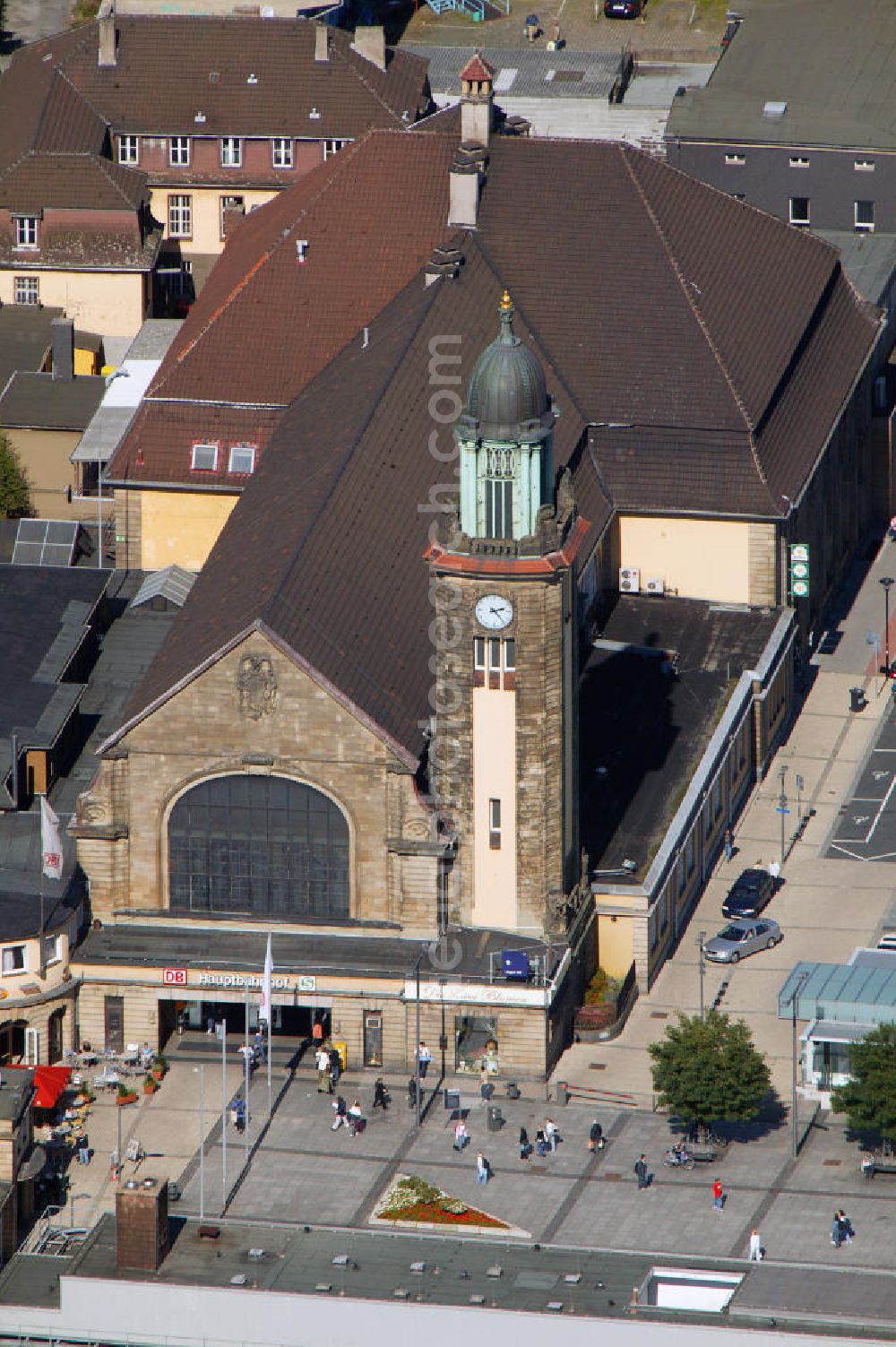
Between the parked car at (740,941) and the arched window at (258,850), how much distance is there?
16.7m

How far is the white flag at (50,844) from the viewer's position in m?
176

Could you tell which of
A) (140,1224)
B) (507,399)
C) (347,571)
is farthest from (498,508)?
(140,1224)

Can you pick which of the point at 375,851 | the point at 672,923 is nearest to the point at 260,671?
the point at 375,851

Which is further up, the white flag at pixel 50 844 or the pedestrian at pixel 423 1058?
the white flag at pixel 50 844

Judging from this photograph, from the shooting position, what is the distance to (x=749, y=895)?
622 feet

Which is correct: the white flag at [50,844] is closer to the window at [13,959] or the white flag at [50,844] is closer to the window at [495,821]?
the window at [13,959]

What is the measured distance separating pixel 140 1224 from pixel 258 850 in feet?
77.1

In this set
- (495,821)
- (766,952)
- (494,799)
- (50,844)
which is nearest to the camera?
(50,844)

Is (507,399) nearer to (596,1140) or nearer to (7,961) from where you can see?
(596,1140)

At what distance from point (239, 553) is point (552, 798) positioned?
74.7 ft

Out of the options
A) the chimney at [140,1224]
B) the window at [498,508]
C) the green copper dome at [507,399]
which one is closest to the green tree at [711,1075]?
the window at [498,508]

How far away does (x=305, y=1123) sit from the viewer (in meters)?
174

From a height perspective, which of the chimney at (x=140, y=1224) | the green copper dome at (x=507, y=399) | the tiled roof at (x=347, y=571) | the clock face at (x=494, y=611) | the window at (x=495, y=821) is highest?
the green copper dome at (x=507, y=399)

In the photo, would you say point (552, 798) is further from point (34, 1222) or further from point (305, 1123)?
point (34, 1222)
